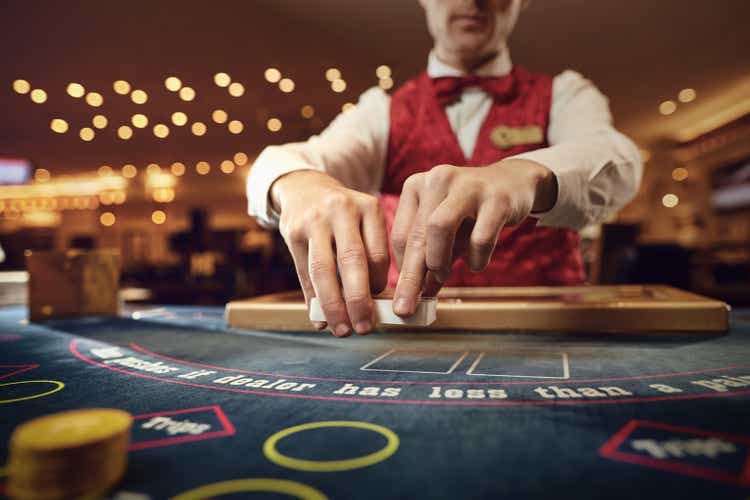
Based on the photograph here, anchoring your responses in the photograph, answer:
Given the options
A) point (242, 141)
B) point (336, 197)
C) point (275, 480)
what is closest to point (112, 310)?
point (336, 197)

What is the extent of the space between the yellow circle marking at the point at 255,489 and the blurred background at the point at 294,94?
239 centimetres

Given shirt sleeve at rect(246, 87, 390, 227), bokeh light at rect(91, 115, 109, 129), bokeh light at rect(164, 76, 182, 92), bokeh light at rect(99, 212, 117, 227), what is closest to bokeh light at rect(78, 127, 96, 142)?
bokeh light at rect(91, 115, 109, 129)

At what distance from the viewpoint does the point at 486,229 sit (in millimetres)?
701

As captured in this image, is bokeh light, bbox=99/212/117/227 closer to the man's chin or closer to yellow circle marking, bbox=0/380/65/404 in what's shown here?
the man's chin

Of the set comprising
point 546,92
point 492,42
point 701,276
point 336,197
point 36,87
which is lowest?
point 701,276

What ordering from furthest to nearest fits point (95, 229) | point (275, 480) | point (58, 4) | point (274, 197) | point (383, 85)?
1. point (95, 229)
2. point (383, 85)
3. point (58, 4)
4. point (274, 197)
5. point (275, 480)

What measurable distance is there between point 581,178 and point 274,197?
697 mm

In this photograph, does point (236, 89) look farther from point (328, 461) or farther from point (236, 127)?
point (328, 461)

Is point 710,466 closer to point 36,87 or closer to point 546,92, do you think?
point 546,92

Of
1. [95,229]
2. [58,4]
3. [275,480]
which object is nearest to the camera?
[275,480]

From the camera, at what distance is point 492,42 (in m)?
1.56

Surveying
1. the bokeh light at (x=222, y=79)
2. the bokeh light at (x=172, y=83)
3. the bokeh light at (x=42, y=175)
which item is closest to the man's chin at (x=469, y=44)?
the bokeh light at (x=222, y=79)

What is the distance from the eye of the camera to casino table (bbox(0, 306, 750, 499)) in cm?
38

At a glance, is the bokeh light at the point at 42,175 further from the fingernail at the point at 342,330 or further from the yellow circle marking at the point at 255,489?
the yellow circle marking at the point at 255,489
